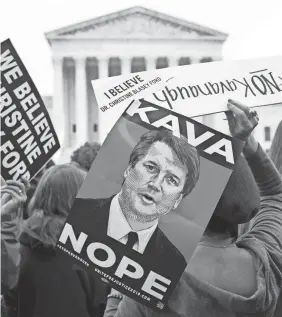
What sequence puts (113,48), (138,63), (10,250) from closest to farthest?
(10,250) → (113,48) → (138,63)

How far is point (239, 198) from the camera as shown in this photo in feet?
5.65

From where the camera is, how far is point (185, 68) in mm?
1863

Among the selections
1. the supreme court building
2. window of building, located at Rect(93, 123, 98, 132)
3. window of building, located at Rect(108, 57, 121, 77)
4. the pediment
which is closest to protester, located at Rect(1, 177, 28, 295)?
the supreme court building

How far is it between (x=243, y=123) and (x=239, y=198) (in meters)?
0.19

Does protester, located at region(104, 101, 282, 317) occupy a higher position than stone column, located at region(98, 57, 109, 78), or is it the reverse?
protester, located at region(104, 101, 282, 317)

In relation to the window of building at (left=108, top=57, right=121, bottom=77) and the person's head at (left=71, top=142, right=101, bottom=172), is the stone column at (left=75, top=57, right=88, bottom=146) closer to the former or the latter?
the window of building at (left=108, top=57, right=121, bottom=77)

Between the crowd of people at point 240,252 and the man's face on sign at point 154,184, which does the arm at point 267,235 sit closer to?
the crowd of people at point 240,252

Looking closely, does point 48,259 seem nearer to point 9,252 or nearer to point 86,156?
point 9,252

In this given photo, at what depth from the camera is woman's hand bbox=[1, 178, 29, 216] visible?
2311 mm

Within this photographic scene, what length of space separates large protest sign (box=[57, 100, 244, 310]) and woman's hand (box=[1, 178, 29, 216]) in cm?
69

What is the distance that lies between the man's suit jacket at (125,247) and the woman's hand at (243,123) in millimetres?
301

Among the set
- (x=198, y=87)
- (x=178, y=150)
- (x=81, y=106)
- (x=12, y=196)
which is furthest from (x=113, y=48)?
(x=178, y=150)

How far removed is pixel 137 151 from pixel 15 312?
156 centimetres

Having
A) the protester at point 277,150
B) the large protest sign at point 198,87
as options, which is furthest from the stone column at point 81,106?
the large protest sign at point 198,87
